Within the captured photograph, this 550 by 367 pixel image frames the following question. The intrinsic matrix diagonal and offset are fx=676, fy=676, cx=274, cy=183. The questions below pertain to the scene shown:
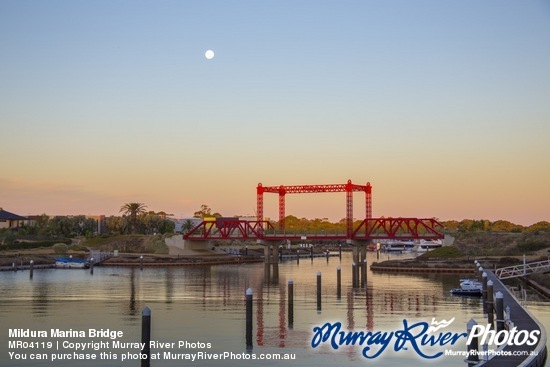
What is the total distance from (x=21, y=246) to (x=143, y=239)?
87.6 ft

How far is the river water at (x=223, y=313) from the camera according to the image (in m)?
36.5

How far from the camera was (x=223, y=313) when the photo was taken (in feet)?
174

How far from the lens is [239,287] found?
78.6 metres

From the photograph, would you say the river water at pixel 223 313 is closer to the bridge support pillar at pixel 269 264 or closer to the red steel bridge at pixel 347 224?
the bridge support pillar at pixel 269 264

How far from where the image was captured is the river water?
36469 millimetres

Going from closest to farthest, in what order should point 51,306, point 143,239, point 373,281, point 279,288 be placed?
1. point 51,306
2. point 279,288
3. point 373,281
4. point 143,239

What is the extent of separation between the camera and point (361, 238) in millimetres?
114562

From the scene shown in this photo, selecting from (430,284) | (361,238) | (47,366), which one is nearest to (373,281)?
(430,284)

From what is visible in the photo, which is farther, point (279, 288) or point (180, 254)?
point (180, 254)

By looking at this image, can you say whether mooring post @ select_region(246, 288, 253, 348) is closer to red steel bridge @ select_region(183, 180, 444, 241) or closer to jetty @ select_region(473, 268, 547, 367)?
jetty @ select_region(473, 268, 547, 367)

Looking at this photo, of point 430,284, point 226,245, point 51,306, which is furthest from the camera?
point 226,245

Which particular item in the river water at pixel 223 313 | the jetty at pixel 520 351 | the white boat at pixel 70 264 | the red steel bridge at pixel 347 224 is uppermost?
the red steel bridge at pixel 347 224

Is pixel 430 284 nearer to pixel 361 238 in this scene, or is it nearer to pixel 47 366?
pixel 361 238

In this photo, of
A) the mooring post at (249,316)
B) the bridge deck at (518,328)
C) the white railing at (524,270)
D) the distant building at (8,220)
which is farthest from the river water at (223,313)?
the distant building at (8,220)
